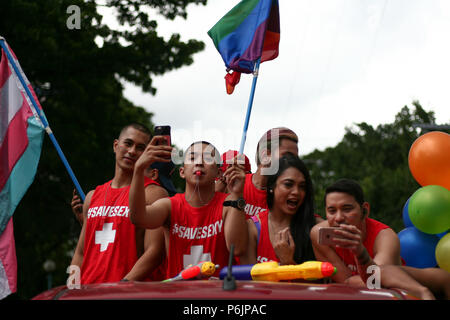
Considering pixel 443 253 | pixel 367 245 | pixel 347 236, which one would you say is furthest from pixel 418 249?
pixel 347 236

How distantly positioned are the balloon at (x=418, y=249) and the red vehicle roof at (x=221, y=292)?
3005 millimetres

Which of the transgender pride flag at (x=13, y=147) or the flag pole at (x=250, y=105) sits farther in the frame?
the transgender pride flag at (x=13, y=147)

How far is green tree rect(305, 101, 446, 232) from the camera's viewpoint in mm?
24422

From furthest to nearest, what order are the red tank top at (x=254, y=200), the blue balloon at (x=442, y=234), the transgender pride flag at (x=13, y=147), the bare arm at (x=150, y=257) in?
the transgender pride flag at (x=13, y=147), the blue balloon at (x=442, y=234), the red tank top at (x=254, y=200), the bare arm at (x=150, y=257)

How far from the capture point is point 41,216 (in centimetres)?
1397

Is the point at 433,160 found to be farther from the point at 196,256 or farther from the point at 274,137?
the point at 196,256

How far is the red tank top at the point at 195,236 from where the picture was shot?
4.33 meters

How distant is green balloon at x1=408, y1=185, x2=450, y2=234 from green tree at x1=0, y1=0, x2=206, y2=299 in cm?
810

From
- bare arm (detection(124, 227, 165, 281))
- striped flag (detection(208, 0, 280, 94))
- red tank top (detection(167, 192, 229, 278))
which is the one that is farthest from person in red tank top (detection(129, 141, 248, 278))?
striped flag (detection(208, 0, 280, 94))

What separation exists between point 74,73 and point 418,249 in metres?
9.59

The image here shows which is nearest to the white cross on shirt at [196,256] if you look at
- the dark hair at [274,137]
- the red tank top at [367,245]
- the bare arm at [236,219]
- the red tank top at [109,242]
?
the bare arm at [236,219]

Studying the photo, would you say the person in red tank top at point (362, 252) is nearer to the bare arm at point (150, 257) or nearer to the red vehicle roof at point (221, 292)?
the red vehicle roof at point (221, 292)

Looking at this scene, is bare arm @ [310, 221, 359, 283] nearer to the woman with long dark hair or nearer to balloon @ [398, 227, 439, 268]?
the woman with long dark hair

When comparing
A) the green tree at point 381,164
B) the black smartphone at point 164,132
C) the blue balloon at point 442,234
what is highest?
the green tree at point 381,164
